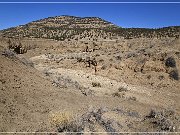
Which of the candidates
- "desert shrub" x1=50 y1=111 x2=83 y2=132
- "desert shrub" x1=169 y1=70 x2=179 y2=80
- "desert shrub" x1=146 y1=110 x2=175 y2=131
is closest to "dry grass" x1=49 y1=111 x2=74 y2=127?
"desert shrub" x1=50 y1=111 x2=83 y2=132

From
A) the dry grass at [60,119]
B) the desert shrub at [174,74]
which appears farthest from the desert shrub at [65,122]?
the desert shrub at [174,74]

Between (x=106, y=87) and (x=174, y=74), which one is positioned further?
(x=174, y=74)

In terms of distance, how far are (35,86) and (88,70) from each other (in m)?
10.5

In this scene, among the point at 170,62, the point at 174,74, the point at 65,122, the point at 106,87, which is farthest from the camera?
the point at 170,62

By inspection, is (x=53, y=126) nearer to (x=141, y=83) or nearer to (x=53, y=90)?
(x=53, y=90)

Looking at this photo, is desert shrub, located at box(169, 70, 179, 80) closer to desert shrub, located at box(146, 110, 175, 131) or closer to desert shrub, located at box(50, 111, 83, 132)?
desert shrub, located at box(146, 110, 175, 131)

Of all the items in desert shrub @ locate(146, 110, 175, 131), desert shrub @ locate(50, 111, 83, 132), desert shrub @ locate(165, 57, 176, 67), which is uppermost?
desert shrub @ locate(165, 57, 176, 67)

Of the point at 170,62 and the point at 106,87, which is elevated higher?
the point at 170,62

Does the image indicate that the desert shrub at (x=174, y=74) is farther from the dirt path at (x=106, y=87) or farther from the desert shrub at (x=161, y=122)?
the desert shrub at (x=161, y=122)

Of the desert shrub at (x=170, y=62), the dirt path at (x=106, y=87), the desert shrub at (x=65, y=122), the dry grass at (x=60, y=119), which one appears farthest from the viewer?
the desert shrub at (x=170, y=62)

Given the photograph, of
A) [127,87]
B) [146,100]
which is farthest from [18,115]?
[127,87]

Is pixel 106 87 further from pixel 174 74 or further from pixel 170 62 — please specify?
pixel 170 62

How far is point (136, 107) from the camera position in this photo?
518 inches

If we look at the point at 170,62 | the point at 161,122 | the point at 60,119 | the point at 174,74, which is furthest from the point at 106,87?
the point at 60,119
